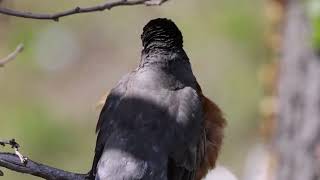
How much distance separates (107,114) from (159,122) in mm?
256

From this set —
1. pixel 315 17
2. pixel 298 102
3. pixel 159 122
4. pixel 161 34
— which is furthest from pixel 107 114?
pixel 298 102

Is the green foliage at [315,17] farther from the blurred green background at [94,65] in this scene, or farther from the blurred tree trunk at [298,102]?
the blurred green background at [94,65]

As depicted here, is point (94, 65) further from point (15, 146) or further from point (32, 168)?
point (15, 146)

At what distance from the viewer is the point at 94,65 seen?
8758 mm

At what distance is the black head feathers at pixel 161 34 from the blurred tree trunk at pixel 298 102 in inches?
42.9

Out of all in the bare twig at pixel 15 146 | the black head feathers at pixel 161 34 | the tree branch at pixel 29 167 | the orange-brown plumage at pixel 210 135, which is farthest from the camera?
the orange-brown plumage at pixel 210 135

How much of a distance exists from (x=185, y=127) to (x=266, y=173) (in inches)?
55.9

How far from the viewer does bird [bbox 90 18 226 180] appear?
357 centimetres

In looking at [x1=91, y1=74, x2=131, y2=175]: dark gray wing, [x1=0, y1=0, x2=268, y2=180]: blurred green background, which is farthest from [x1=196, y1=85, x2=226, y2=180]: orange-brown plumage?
[x1=0, y1=0, x2=268, y2=180]: blurred green background

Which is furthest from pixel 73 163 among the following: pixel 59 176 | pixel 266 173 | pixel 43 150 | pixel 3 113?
pixel 59 176

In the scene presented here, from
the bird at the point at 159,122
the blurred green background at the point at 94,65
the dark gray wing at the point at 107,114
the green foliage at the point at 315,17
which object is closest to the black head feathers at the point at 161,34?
the bird at the point at 159,122

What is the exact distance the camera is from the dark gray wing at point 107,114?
147 inches

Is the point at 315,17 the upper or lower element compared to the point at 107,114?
upper

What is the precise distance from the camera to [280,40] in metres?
4.99
